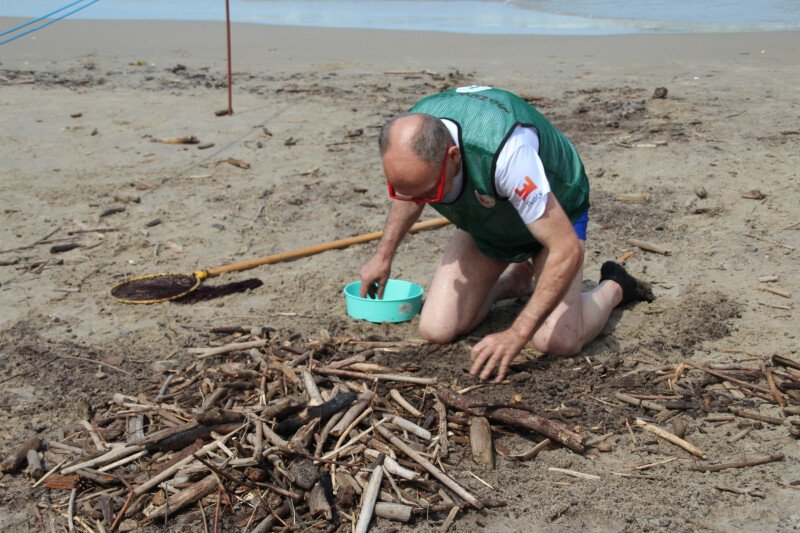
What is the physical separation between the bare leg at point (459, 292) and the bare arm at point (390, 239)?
→ 34 cm

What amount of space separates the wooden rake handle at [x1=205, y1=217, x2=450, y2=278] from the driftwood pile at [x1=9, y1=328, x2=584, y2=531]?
152 centimetres

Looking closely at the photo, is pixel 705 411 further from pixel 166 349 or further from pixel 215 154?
pixel 215 154

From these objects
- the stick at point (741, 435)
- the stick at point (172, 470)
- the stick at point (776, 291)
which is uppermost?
the stick at point (776, 291)

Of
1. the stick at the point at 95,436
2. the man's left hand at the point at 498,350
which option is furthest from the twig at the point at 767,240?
the stick at the point at 95,436

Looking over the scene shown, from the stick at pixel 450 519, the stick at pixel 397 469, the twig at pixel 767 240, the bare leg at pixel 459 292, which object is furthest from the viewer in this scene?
the twig at pixel 767 240

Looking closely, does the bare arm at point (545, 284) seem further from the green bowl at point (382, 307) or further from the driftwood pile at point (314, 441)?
the green bowl at point (382, 307)

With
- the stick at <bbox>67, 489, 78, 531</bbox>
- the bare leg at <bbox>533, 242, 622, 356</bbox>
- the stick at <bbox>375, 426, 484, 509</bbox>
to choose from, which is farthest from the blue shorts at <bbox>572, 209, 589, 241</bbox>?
the stick at <bbox>67, 489, 78, 531</bbox>

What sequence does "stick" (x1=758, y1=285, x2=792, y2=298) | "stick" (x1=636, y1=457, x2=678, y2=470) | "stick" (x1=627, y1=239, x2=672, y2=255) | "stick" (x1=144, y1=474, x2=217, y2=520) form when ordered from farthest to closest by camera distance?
"stick" (x1=627, y1=239, x2=672, y2=255) < "stick" (x1=758, y1=285, x2=792, y2=298) < "stick" (x1=636, y1=457, x2=678, y2=470) < "stick" (x1=144, y1=474, x2=217, y2=520)

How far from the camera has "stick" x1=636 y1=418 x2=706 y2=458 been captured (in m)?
3.66

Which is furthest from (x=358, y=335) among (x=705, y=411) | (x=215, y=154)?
(x=215, y=154)

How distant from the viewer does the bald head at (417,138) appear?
12.1ft

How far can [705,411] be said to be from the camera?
3.96m

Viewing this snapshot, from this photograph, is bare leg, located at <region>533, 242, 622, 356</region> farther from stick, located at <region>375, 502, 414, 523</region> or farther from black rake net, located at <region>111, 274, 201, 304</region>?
black rake net, located at <region>111, 274, 201, 304</region>

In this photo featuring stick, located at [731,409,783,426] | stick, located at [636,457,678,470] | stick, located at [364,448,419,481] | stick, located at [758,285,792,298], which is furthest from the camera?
stick, located at [758,285,792,298]
